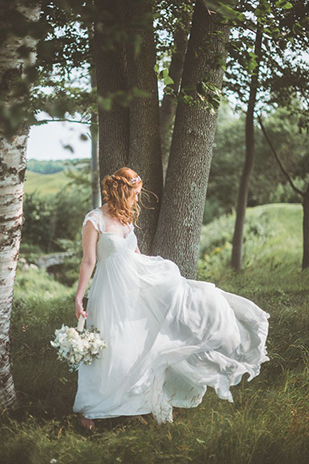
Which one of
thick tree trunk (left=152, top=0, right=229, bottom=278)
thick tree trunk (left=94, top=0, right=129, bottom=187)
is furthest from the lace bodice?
thick tree trunk (left=94, top=0, right=129, bottom=187)

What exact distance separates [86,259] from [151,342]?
84 cm

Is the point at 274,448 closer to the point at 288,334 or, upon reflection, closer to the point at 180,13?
the point at 288,334

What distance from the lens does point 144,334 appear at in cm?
387

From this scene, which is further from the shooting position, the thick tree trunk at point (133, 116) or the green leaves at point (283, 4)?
the thick tree trunk at point (133, 116)

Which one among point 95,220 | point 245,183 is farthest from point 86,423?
point 245,183

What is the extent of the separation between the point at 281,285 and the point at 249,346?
4.64 metres

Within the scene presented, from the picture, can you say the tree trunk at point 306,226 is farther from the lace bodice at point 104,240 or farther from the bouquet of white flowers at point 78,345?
the bouquet of white flowers at point 78,345

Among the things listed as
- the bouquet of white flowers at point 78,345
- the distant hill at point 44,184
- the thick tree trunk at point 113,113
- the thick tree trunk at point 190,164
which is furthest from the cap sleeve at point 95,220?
the distant hill at point 44,184

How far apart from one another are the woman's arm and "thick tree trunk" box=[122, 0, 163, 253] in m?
1.34

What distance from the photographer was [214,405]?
4.12 meters

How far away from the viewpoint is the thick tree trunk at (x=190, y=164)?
16.1 ft

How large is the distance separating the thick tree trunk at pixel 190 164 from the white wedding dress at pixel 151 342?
3.27 ft

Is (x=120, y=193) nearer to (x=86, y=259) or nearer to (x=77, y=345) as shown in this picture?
(x=86, y=259)

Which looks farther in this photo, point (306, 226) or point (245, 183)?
point (245, 183)
